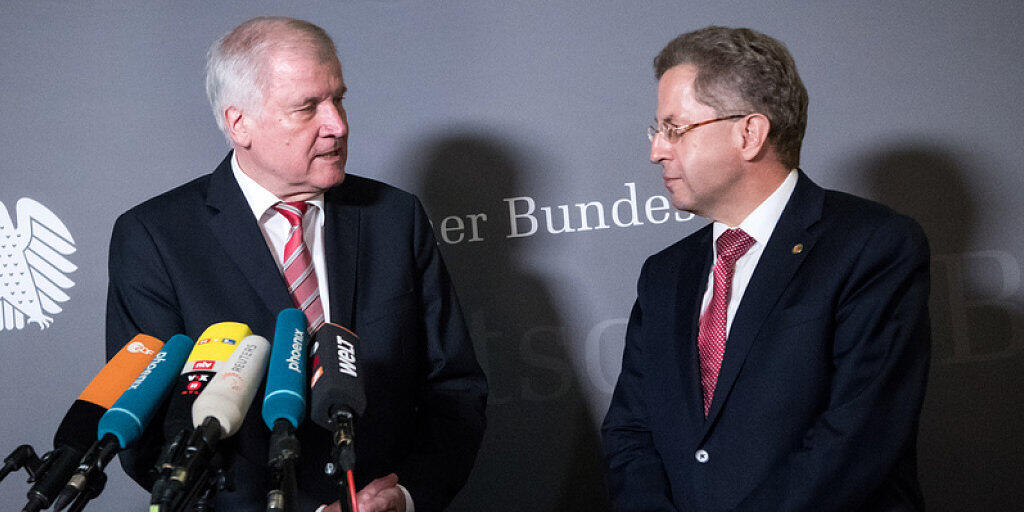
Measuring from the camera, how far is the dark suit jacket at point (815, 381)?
1.61 metres

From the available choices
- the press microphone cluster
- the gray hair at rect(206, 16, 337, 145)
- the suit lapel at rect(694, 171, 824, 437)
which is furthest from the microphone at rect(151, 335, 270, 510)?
the suit lapel at rect(694, 171, 824, 437)

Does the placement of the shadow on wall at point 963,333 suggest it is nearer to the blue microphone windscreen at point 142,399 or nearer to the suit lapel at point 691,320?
the suit lapel at point 691,320

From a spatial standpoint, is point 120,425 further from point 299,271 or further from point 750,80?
point 750,80

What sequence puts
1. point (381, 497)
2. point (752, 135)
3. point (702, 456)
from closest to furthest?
point (381, 497), point (702, 456), point (752, 135)

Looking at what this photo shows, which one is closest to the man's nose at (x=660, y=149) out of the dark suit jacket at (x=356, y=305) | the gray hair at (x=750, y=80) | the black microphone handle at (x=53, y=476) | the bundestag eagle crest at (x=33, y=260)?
the gray hair at (x=750, y=80)

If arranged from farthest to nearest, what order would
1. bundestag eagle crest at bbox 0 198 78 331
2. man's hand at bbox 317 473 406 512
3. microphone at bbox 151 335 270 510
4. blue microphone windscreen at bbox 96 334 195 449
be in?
bundestag eagle crest at bbox 0 198 78 331 → man's hand at bbox 317 473 406 512 → blue microphone windscreen at bbox 96 334 195 449 → microphone at bbox 151 335 270 510

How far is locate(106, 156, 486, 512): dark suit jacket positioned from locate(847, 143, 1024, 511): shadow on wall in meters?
1.57

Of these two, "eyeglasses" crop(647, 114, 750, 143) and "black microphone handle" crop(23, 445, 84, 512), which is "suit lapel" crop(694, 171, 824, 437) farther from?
"black microphone handle" crop(23, 445, 84, 512)

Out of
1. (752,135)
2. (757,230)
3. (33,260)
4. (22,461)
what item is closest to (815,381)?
(757,230)

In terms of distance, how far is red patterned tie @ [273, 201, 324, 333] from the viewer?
1782mm

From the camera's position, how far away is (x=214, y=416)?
963 mm

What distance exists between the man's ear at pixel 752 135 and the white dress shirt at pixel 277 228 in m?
0.95

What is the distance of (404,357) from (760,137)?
3.00 feet

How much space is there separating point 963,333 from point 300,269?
Answer: 2.15 metres
